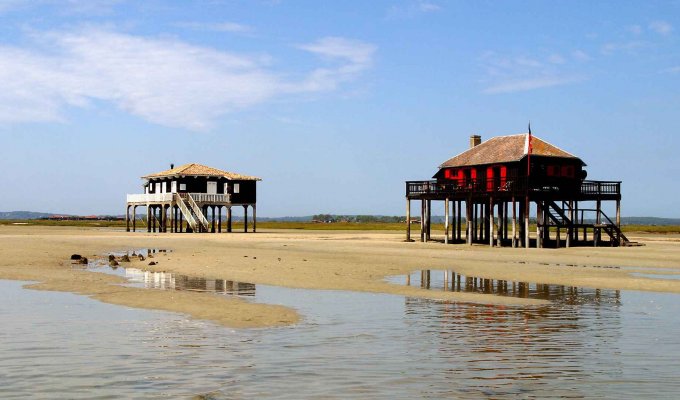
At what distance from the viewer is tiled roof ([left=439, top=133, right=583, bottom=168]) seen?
48.5 metres

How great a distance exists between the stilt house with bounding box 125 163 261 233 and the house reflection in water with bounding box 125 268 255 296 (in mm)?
43583

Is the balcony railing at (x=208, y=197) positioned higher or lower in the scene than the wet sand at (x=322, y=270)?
higher

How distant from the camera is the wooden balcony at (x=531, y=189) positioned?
46.8m

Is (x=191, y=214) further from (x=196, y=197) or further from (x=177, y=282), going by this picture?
(x=177, y=282)

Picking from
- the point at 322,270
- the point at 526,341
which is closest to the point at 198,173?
the point at 322,270

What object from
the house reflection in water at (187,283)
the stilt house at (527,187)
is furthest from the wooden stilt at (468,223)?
the house reflection in water at (187,283)

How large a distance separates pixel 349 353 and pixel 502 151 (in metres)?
39.9

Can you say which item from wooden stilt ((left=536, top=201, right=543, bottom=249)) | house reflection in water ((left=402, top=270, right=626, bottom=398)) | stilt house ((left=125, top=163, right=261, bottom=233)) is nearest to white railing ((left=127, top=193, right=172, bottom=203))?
stilt house ((left=125, top=163, right=261, bottom=233))

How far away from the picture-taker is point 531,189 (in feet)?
152

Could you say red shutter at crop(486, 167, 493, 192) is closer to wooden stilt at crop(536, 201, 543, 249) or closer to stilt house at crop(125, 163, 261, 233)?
wooden stilt at crop(536, 201, 543, 249)

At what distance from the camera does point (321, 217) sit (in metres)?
195

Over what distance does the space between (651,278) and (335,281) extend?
1120 centimetres

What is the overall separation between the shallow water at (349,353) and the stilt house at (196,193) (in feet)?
174

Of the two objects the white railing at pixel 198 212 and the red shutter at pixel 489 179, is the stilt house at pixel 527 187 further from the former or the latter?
the white railing at pixel 198 212
